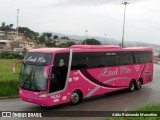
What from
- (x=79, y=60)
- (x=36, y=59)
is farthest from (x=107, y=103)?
(x=36, y=59)

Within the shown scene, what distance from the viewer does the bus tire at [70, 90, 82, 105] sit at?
54.9ft

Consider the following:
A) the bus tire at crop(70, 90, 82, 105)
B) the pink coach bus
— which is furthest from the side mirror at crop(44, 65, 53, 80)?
the bus tire at crop(70, 90, 82, 105)

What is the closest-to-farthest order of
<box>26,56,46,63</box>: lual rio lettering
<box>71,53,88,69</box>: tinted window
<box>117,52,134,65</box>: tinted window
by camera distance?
<box>26,56,46,63</box>: lual rio lettering, <box>71,53,88,69</box>: tinted window, <box>117,52,134,65</box>: tinted window

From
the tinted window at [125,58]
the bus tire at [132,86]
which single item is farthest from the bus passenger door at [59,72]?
the bus tire at [132,86]

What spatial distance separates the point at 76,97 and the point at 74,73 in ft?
4.18

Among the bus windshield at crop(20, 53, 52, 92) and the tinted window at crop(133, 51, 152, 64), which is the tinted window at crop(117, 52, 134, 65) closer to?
the tinted window at crop(133, 51, 152, 64)

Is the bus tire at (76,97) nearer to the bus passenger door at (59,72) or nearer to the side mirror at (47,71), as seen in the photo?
the bus passenger door at (59,72)

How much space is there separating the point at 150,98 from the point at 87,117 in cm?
696

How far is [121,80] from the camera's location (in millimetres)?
20984

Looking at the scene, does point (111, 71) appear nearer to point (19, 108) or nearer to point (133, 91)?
point (133, 91)

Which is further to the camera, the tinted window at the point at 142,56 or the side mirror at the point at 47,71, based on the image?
the tinted window at the point at 142,56

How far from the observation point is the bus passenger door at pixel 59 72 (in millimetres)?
15336

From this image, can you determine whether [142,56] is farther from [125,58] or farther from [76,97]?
[76,97]

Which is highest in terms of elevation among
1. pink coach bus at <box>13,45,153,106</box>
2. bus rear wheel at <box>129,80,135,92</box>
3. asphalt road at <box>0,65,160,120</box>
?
pink coach bus at <box>13,45,153,106</box>
